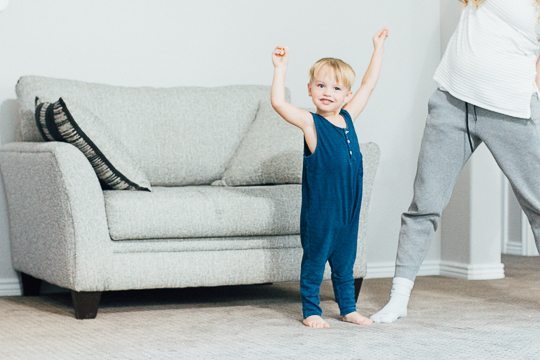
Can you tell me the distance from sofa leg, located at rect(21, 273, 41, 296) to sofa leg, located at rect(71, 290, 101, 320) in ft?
2.27

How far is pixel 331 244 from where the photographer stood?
3066 mm

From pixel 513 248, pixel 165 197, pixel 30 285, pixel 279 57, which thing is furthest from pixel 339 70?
pixel 513 248

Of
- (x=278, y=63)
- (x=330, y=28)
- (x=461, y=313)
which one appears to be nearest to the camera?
(x=278, y=63)

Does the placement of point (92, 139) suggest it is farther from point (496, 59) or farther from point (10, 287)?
point (496, 59)

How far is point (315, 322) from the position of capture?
297cm

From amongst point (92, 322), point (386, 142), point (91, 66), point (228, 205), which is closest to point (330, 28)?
point (386, 142)

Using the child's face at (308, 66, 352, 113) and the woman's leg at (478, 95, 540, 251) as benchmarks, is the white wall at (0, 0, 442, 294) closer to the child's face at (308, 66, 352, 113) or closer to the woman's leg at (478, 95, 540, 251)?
the child's face at (308, 66, 352, 113)

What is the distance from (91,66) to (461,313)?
185cm

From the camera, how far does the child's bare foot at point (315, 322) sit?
9.72 feet

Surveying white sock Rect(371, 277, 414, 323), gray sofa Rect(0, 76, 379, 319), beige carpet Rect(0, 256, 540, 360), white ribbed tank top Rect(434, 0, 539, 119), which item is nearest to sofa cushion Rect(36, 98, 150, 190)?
gray sofa Rect(0, 76, 379, 319)

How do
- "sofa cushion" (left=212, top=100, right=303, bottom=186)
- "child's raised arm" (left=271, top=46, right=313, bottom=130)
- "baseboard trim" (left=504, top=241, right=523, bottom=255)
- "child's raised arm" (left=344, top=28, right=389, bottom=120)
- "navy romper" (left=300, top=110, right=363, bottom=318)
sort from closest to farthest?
"child's raised arm" (left=271, top=46, right=313, bottom=130), "navy romper" (left=300, top=110, right=363, bottom=318), "child's raised arm" (left=344, top=28, right=389, bottom=120), "sofa cushion" (left=212, top=100, right=303, bottom=186), "baseboard trim" (left=504, top=241, right=523, bottom=255)

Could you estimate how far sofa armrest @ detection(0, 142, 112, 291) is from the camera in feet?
10.1

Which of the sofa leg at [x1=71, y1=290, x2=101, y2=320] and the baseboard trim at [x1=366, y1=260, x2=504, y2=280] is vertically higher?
the sofa leg at [x1=71, y1=290, x2=101, y2=320]

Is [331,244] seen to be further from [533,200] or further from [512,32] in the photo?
[512,32]
